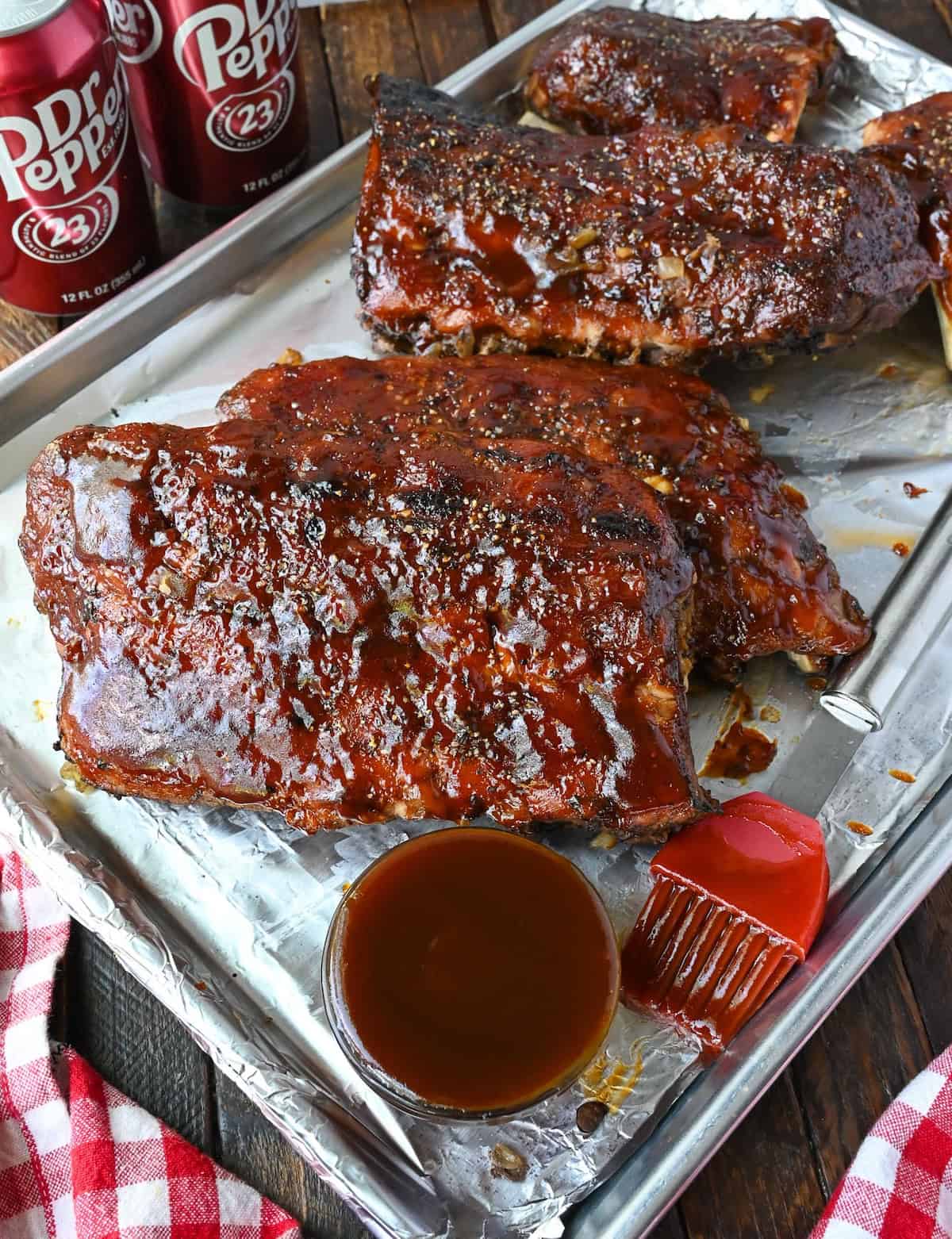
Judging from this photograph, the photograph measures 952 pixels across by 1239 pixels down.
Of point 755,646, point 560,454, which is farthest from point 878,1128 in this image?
point 560,454

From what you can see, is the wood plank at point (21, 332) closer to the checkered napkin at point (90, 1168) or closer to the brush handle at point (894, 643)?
the checkered napkin at point (90, 1168)

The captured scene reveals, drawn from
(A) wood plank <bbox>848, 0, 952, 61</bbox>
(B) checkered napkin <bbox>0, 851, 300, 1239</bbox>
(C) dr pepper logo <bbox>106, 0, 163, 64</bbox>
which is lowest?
(B) checkered napkin <bbox>0, 851, 300, 1239</bbox>

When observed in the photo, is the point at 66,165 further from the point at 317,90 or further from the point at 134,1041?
the point at 134,1041

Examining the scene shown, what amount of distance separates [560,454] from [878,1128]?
1673 millimetres

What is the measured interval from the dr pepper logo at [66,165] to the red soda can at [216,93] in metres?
0.22

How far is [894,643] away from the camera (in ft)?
10.4

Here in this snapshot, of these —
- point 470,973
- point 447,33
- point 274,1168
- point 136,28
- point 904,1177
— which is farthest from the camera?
point 447,33

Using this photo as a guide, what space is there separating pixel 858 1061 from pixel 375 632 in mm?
1544

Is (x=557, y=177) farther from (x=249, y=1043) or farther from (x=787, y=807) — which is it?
(x=249, y=1043)

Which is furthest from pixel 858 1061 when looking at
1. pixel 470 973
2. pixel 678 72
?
pixel 678 72

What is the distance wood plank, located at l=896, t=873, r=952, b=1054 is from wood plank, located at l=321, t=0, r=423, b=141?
10.6 ft

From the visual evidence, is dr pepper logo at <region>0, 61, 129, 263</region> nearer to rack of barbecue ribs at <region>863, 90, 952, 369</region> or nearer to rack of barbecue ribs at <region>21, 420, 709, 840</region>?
rack of barbecue ribs at <region>21, 420, 709, 840</region>

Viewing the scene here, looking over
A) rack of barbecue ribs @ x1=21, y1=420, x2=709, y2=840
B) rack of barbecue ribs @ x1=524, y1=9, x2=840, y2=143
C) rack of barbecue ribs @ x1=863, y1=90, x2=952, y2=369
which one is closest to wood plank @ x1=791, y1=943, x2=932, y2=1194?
rack of barbecue ribs @ x1=21, y1=420, x2=709, y2=840

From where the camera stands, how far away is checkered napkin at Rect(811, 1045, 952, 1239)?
258 cm
